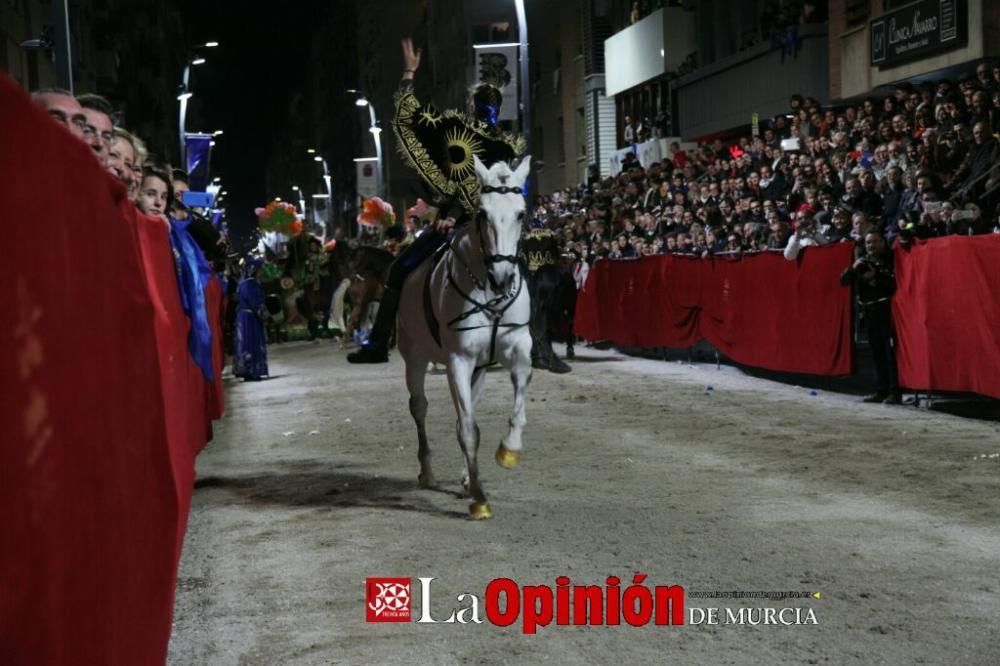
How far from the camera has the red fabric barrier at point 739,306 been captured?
16.5 metres

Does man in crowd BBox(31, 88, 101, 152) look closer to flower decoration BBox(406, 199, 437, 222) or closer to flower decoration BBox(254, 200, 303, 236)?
flower decoration BBox(406, 199, 437, 222)

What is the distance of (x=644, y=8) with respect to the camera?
43.0 meters

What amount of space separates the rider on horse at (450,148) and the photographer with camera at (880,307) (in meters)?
6.42

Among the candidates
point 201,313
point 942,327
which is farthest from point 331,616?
point 942,327

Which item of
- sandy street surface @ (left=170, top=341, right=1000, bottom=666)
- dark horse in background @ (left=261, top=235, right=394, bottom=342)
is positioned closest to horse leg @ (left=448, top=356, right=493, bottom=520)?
sandy street surface @ (left=170, top=341, right=1000, bottom=666)

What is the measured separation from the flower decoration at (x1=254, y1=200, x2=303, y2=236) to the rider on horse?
2263 cm

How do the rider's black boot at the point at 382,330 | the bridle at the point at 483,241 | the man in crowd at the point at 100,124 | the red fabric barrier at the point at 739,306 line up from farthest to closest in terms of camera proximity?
the red fabric barrier at the point at 739,306, the rider's black boot at the point at 382,330, the bridle at the point at 483,241, the man in crowd at the point at 100,124

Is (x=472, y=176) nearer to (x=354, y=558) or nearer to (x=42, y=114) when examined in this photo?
(x=354, y=558)

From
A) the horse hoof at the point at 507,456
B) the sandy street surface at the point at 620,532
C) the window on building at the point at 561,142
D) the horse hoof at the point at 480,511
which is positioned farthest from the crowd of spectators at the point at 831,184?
the window on building at the point at 561,142

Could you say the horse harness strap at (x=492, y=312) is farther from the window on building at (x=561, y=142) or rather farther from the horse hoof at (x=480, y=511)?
the window on building at (x=561, y=142)

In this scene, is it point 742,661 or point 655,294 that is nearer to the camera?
point 742,661

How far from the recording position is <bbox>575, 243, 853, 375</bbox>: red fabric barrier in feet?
54.1

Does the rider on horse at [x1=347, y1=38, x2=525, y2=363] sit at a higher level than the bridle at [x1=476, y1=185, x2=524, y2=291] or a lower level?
higher

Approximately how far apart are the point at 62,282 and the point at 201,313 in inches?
259
